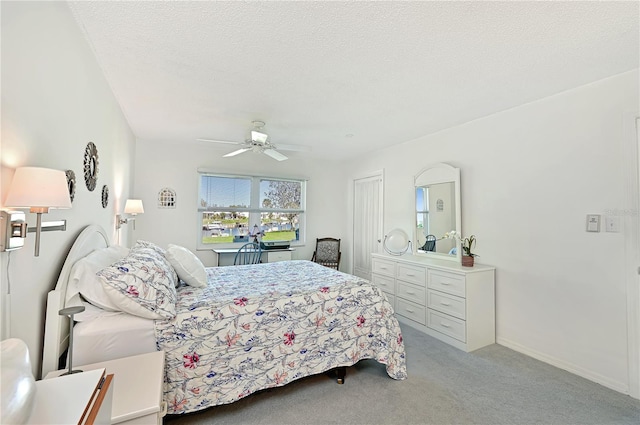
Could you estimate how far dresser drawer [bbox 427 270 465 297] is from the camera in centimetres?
292

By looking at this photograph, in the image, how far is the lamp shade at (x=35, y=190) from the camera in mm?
1050

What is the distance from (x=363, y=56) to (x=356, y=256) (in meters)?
4.00

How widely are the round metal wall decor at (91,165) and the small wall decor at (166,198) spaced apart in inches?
92.7

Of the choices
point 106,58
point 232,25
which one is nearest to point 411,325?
point 232,25

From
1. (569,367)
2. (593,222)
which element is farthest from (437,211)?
(569,367)

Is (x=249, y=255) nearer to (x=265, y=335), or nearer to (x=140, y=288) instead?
(x=265, y=335)

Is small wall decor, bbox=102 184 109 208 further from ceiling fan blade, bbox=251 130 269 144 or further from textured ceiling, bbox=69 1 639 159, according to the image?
ceiling fan blade, bbox=251 130 269 144

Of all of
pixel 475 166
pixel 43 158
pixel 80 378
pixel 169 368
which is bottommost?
pixel 169 368

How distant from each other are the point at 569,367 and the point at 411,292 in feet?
4.93

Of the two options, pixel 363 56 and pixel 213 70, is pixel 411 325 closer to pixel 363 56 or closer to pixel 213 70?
pixel 363 56

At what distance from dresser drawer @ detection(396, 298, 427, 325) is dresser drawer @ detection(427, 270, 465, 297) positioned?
1.12 ft

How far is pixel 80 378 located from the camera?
107cm

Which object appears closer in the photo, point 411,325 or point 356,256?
point 411,325

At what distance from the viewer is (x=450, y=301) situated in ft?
9.89
